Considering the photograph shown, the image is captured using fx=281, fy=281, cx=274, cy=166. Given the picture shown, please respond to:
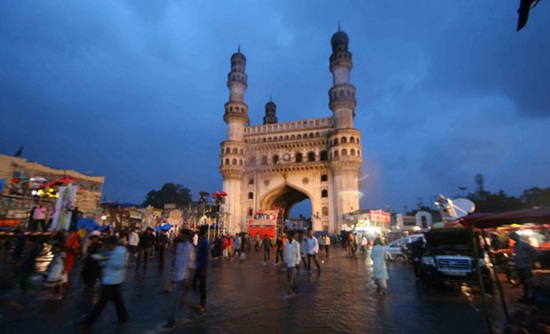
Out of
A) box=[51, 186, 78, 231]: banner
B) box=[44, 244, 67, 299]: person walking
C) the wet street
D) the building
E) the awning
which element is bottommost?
the wet street

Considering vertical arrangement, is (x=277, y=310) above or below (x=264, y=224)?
below

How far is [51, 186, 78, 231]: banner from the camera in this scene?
16.2 metres

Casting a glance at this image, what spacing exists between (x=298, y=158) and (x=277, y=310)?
109 feet

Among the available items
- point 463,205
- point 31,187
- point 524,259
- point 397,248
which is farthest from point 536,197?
point 31,187

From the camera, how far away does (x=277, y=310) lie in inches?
223

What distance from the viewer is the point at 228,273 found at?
10.8 metres

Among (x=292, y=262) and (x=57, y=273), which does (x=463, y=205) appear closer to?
(x=292, y=262)

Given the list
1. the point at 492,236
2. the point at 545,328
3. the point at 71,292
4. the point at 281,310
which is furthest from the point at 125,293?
the point at 492,236

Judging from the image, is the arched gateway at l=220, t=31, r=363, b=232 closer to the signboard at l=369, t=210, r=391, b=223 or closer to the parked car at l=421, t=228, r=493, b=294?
the signboard at l=369, t=210, r=391, b=223

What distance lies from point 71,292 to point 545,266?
49.3ft

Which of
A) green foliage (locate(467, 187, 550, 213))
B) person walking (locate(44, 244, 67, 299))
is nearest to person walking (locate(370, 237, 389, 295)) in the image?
person walking (locate(44, 244, 67, 299))

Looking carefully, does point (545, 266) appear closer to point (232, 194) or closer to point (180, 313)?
point (180, 313)

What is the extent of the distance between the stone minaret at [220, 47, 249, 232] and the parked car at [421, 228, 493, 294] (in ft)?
91.1

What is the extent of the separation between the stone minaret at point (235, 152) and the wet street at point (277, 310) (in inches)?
1079
